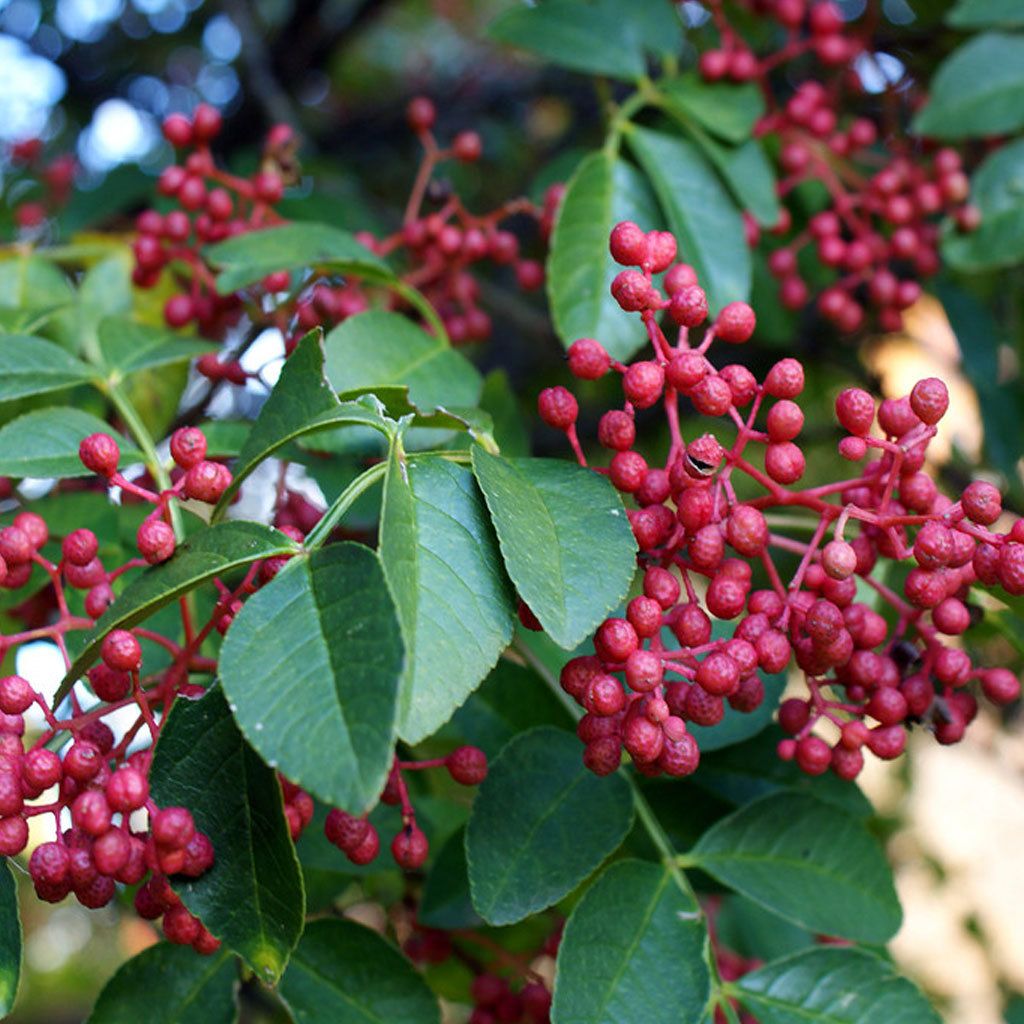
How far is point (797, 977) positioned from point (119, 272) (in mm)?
1247

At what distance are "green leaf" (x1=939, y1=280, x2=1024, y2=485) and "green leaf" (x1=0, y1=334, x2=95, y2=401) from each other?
4.58ft

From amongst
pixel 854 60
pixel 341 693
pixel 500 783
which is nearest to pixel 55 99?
pixel 854 60

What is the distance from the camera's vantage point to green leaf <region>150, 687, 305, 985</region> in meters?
0.88

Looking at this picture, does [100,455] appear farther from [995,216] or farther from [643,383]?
[995,216]

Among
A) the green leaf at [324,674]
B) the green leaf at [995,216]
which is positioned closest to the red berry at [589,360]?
the green leaf at [324,674]

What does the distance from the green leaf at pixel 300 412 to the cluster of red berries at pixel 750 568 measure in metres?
0.20

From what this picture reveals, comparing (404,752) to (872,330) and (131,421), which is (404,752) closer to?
(131,421)

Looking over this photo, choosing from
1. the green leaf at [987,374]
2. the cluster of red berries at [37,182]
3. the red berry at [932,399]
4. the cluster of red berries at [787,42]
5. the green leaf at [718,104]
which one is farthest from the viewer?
the cluster of red berries at [37,182]

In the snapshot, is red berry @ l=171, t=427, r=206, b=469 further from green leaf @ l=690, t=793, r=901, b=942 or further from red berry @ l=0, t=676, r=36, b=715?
green leaf @ l=690, t=793, r=901, b=942

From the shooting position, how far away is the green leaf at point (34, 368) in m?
1.21

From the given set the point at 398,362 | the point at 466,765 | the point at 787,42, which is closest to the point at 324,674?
the point at 466,765

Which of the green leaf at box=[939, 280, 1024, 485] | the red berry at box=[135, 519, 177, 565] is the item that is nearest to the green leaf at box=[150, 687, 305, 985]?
the red berry at box=[135, 519, 177, 565]

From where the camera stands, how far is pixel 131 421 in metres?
1.29

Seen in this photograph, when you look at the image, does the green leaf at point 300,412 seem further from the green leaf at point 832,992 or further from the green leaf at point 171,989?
the green leaf at point 832,992
